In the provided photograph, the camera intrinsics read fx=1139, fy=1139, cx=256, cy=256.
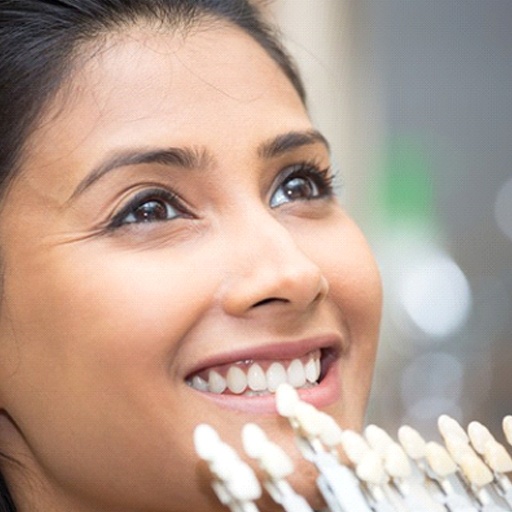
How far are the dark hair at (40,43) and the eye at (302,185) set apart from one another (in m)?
0.21

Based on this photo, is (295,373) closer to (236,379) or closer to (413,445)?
(236,379)

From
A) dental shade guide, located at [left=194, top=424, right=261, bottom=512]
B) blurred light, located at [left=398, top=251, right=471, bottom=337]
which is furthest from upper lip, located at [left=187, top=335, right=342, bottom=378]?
blurred light, located at [left=398, top=251, right=471, bottom=337]

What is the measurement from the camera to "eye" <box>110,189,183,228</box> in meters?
1.19

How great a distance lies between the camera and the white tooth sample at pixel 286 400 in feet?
3.55

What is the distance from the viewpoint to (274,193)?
130 centimetres

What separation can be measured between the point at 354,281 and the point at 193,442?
27 cm

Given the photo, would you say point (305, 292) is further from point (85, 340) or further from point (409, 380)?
point (409, 380)

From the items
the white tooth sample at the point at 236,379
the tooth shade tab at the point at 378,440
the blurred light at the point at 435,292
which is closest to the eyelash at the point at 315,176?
the white tooth sample at the point at 236,379

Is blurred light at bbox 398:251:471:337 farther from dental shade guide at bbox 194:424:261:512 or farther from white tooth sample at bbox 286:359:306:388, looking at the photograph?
dental shade guide at bbox 194:424:261:512

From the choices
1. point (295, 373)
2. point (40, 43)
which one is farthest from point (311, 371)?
point (40, 43)

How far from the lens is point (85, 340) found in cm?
115

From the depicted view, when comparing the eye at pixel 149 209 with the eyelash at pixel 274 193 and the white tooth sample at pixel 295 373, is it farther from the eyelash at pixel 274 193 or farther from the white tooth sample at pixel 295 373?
the white tooth sample at pixel 295 373

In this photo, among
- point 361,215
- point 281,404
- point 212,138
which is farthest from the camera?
point 361,215

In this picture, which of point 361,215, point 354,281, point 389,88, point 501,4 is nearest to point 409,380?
point 361,215
